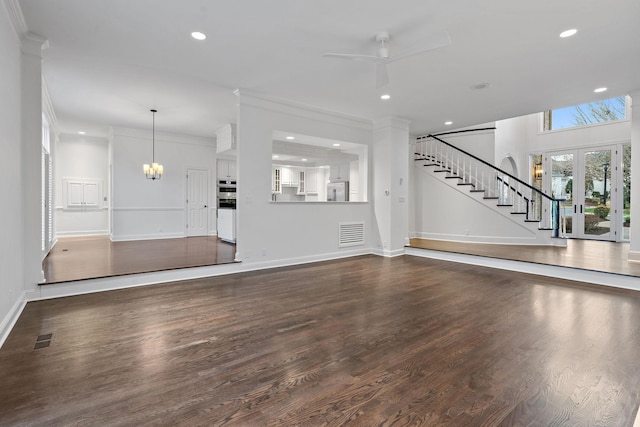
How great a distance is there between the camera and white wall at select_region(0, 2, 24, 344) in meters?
2.79

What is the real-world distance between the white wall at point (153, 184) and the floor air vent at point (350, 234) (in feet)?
16.0

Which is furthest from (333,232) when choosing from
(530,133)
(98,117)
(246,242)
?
(530,133)

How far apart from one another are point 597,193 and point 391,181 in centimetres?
612

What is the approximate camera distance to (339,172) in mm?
10047

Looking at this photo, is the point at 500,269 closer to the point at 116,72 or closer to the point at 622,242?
the point at 622,242

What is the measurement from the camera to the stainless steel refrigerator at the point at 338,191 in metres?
9.63

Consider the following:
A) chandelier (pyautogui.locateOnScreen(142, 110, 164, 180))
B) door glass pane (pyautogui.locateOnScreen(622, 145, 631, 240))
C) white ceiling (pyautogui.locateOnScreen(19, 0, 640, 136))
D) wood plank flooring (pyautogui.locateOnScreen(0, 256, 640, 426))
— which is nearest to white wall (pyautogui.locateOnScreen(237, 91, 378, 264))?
white ceiling (pyautogui.locateOnScreen(19, 0, 640, 136))

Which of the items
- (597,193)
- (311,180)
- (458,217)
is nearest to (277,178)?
(311,180)

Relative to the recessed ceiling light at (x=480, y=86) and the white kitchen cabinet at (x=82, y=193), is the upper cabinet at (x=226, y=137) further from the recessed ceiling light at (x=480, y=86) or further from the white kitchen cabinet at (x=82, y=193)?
the recessed ceiling light at (x=480, y=86)

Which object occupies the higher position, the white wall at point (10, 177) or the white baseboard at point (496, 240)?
the white wall at point (10, 177)

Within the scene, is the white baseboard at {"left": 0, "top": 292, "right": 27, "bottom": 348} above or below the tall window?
below

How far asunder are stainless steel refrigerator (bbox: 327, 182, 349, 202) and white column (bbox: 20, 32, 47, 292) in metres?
Result: 7.15

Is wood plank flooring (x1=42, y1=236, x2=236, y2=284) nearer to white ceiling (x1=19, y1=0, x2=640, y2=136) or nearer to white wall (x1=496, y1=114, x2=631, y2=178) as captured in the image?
white ceiling (x1=19, y1=0, x2=640, y2=136)

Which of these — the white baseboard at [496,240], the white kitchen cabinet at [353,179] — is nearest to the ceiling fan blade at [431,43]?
the white baseboard at [496,240]
